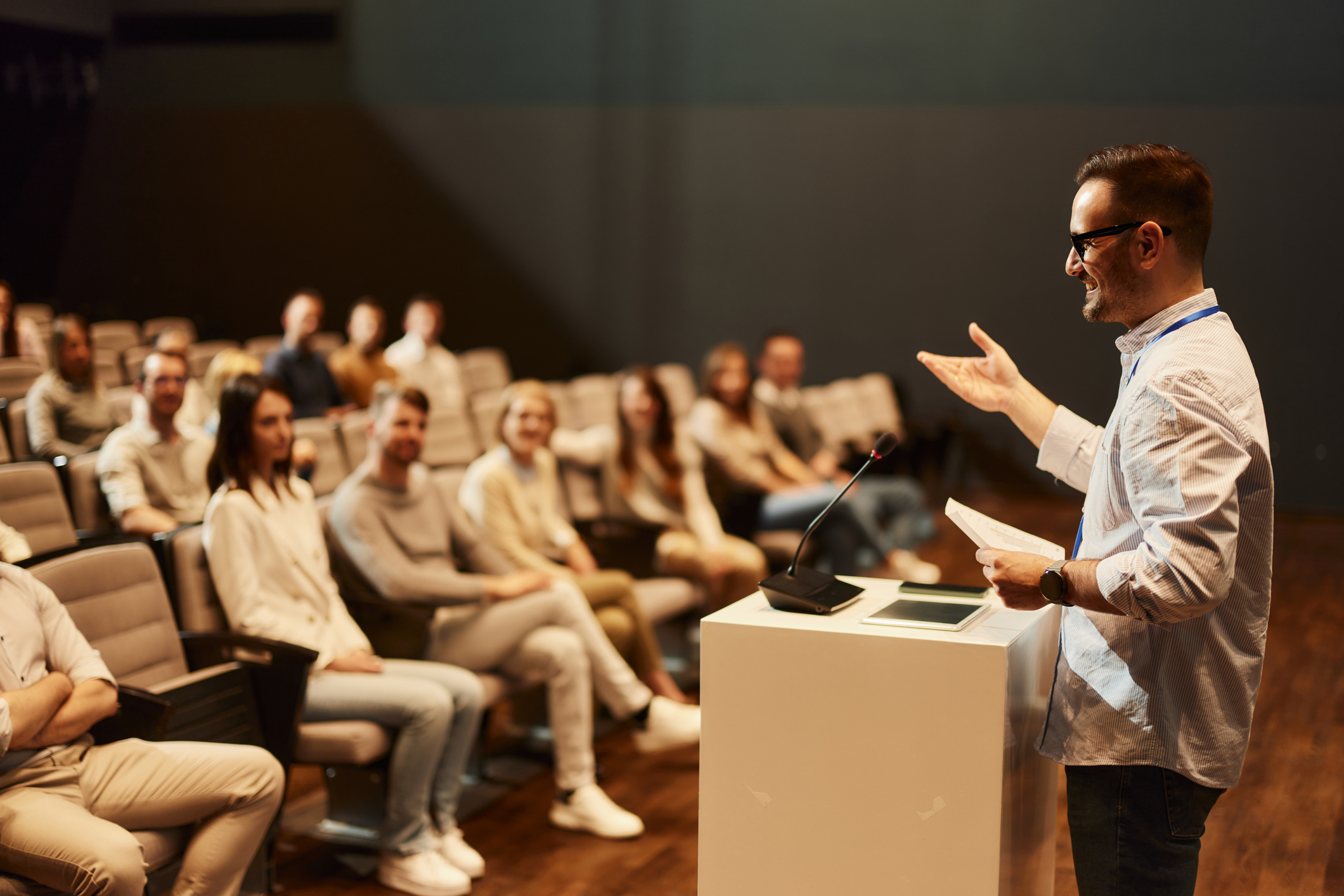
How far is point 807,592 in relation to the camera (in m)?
1.69

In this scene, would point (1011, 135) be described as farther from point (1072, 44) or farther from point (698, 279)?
point (698, 279)

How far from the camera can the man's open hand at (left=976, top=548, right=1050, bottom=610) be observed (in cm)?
145

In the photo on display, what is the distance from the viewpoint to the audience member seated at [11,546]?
9.02 feet

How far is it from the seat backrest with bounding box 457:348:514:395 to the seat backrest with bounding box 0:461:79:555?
447 cm

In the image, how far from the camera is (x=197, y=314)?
963cm

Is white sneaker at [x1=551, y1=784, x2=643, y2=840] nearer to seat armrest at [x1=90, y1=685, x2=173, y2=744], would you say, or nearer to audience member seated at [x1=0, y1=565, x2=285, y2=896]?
audience member seated at [x1=0, y1=565, x2=285, y2=896]

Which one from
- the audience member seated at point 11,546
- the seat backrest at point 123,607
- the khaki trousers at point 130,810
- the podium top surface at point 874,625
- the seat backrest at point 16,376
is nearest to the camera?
the podium top surface at point 874,625

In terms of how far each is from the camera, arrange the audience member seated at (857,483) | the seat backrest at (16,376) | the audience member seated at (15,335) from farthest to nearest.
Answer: the audience member seated at (15,335) < the seat backrest at (16,376) < the audience member seated at (857,483)

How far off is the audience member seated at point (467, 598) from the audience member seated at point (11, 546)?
709mm

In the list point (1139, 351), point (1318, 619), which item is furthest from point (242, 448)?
point (1318, 619)

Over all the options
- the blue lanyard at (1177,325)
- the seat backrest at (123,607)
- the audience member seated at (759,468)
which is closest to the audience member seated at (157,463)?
the seat backrest at (123,607)

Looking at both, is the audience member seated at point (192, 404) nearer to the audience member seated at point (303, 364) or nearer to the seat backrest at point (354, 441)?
the audience member seated at point (303, 364)

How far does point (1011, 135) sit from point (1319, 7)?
6.06 feet

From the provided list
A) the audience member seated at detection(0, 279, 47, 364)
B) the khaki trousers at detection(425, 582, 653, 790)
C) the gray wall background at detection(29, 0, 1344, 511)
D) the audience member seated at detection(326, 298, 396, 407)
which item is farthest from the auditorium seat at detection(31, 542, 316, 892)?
the gray wall background at detection(29, 0, 1344, 511)
